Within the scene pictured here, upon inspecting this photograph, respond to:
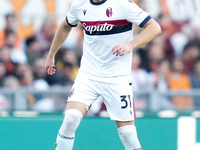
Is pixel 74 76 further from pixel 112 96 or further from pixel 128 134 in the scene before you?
pixel 128 134

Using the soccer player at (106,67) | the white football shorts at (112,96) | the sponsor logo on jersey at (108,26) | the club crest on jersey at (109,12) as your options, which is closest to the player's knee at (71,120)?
the soccer player at (106,67)

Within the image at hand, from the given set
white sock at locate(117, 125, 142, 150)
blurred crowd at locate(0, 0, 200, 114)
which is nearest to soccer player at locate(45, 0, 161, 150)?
white sock at locate(117, 125, 142, 150)

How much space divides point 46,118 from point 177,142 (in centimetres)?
154

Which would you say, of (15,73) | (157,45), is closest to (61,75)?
(15,73)

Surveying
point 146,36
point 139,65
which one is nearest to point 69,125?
point 146,36

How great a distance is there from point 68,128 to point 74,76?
4.40 metres

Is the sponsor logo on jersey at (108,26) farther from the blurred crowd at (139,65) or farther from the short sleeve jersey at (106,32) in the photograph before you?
the blurred crowd at (139,65)

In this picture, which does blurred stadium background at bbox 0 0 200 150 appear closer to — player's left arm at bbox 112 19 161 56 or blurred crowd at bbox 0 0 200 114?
blurred crowd at bbox 0 0 200 114

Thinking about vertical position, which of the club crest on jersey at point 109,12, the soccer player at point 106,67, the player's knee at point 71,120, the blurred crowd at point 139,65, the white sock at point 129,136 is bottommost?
the blurred crowd at point 139,65

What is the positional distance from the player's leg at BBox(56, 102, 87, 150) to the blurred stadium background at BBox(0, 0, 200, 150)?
38.3 inches

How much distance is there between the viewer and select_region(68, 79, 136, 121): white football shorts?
17.5 ft

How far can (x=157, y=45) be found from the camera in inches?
392

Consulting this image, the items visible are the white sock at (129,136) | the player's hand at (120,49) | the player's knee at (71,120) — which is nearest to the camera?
the player's hand at (120,49)

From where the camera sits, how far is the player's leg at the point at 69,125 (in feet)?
16.9
